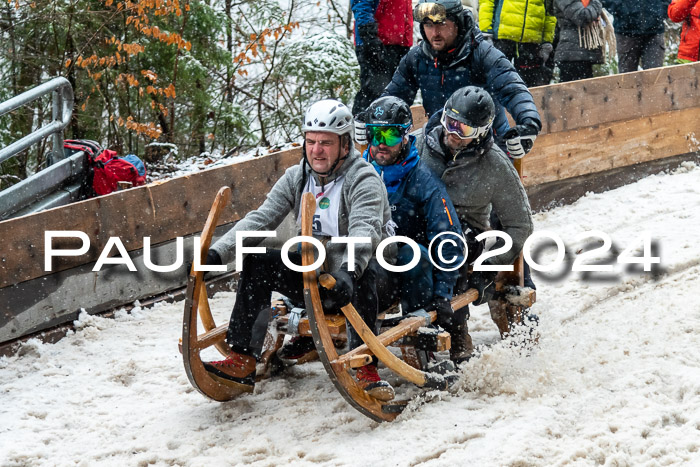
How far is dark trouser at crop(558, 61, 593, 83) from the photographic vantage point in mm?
8062

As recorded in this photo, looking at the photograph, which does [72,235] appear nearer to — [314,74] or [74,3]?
[74,3]

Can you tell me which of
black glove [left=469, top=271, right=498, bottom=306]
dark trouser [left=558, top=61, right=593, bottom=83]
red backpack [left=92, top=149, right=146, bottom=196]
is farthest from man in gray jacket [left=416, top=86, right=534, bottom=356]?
dark trouser [left=558, top=61, right=593, bottom=83]

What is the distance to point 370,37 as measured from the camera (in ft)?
21.9

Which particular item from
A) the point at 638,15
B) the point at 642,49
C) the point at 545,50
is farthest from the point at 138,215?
the point at 642,49

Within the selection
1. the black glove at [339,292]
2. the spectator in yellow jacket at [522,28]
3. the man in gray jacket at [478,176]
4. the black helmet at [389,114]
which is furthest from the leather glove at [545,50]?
the black glove at [339,292]

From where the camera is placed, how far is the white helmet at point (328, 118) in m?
4.04

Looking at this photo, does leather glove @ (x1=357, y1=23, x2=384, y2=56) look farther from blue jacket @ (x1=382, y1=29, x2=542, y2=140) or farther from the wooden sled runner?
the wooden sled runner

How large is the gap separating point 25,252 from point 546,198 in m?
4.46

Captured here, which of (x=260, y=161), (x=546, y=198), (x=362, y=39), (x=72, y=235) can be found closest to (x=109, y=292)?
(x=72, y=235)

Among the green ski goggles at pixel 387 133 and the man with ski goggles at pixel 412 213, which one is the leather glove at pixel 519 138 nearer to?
the man with ski goggles at pixel 412 213

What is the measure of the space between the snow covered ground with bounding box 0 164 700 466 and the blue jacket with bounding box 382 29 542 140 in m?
1.28

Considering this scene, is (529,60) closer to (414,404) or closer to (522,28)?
(522,28)

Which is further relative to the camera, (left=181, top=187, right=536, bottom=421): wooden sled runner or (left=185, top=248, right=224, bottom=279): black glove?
(left=185, top=248, right=224, bottom=279): black glove

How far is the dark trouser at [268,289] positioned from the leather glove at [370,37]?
9.95 feet
